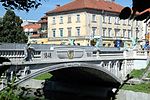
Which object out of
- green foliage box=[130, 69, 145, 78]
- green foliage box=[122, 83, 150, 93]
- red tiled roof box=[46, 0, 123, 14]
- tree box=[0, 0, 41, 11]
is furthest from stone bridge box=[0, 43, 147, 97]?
red tiled roof box=[46, 0, 123, 14]

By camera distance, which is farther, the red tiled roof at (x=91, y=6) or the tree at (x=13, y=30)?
the red tiled roof at (x=91, y=6)

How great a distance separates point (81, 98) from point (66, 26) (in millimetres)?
22010

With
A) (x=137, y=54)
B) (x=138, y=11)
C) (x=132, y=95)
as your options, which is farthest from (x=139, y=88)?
(x=138, y=11)

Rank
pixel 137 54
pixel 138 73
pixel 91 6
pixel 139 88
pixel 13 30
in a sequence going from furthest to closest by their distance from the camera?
pixel 91 6 < pixel 13 30 < pixel 137 54 < pixel 138 73 < pixel 139 88

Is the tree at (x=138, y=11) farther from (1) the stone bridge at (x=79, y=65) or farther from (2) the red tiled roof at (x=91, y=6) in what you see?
(2) the red tiled roof at (x=91, y=6)

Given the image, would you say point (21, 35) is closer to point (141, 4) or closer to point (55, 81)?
point (55, 81)

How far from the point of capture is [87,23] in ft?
145

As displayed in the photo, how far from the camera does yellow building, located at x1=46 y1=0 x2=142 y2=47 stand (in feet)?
144

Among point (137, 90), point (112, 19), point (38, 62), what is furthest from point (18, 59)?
point (112, 19)

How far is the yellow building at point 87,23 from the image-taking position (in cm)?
4396

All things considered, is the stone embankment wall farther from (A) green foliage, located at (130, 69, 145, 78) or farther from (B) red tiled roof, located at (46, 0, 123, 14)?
(B) red tiled roof, located at (46, 0, 123, 14)

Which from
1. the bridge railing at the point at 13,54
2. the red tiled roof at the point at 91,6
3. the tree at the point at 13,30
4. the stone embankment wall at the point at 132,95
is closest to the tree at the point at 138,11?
the bridge railing at the point at 13,54

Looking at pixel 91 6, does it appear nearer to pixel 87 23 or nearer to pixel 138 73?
pixel 87 23

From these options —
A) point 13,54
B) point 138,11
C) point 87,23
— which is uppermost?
point 87,23
